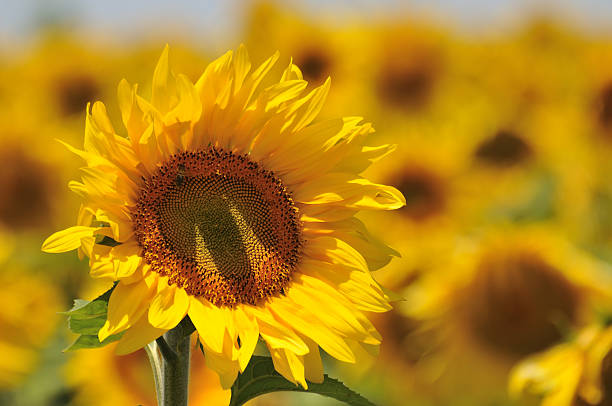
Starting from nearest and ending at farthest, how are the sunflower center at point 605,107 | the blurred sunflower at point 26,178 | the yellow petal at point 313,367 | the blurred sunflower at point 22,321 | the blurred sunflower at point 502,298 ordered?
the yellow petal at point 313,367 < the blurred sunflower at point 502,298 < the blurred sunflower at point 22,321 < the blurred sunflower at point 26,178 < the sunflower center at point 605,107

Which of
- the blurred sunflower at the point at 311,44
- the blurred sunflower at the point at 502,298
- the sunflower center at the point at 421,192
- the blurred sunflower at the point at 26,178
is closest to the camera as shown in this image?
the blurred sunflower at the point at 502,298

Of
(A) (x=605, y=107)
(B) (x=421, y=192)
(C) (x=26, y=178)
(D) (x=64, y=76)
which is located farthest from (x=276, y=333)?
(D) (x=64, y=76)

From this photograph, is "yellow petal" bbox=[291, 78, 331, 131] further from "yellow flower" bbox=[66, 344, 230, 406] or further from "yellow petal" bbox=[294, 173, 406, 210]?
"yellow flower" bbox=[66, 344, 230, 406]

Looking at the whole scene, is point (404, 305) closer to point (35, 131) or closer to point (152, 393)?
point (152, 393)

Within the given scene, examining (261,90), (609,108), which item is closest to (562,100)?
(609,108)

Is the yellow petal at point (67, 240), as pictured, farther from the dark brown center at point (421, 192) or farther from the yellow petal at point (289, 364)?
the dark brown center at point (421, 192)

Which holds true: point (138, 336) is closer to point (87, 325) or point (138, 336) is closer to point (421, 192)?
point (87, 325)

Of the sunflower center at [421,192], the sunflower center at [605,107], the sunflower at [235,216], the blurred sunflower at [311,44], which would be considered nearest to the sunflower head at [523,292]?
the sunflower center at [421,192]

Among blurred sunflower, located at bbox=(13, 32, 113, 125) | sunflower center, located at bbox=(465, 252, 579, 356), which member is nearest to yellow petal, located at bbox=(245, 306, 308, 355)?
sunflower center, located at bbox=(465, 252, 579, 356)
